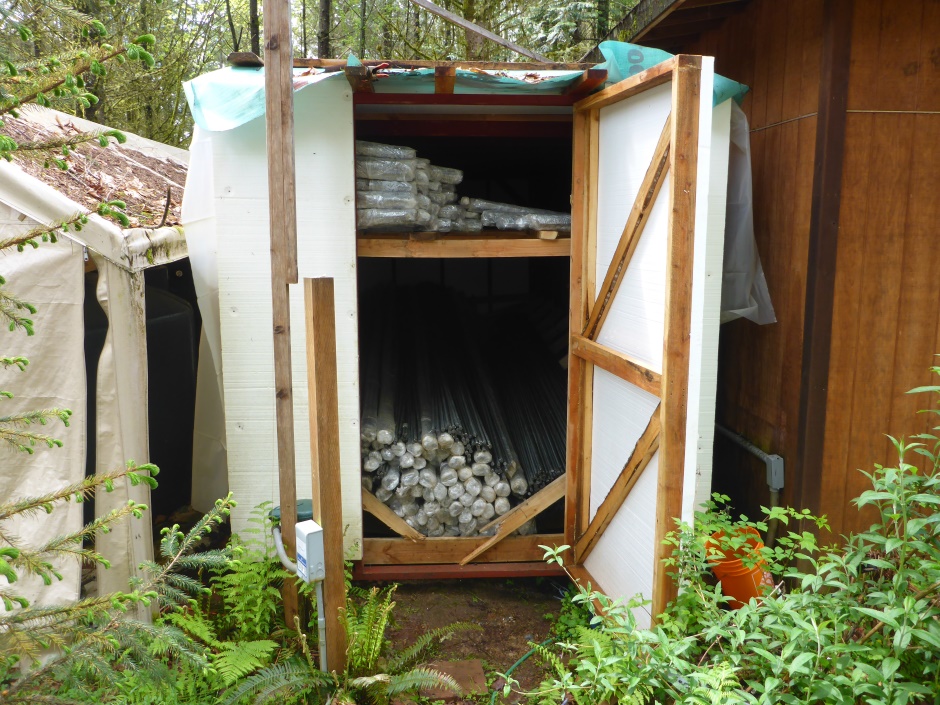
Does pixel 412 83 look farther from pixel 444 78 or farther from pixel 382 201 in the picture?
pixel 382 201

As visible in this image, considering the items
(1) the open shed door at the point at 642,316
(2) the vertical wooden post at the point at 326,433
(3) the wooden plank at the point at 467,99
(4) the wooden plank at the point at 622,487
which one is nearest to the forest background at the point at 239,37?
(3) the wooden plank at the point at 467,99

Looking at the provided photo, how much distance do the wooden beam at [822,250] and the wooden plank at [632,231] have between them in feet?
3.94

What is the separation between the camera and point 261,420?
4.11m

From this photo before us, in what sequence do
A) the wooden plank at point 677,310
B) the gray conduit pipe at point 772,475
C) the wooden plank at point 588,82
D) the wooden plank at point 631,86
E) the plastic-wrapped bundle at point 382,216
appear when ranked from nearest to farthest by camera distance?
the wooden plank at point 677,310 < the wooden plank at point 631,86 < the wooden plank at point 588,82 < the plastic-wrapped bundle at point 382,216 < the gray conduit pipe at point 772,475

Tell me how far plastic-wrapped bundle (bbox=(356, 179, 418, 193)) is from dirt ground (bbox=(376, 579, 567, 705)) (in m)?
2.48

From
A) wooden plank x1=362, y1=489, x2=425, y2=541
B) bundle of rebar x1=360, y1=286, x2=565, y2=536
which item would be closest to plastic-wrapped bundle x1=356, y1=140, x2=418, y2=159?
bundle of rebar x1=360, y1=286, x2=565, y2=536

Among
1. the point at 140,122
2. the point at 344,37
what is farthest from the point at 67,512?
the point at 344,37

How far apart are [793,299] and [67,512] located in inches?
154

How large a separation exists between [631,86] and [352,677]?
9.92 feet

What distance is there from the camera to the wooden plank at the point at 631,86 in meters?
2.95

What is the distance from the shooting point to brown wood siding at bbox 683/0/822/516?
13.4ft

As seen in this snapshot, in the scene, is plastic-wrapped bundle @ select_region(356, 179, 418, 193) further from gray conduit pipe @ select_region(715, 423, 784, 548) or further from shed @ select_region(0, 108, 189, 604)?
gray conduit pipe @ select_region(715, 423, 784, 548)

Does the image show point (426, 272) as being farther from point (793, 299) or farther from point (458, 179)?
point (793, 299)

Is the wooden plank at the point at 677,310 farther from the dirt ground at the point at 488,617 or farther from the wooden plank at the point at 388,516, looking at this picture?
the wooden plank at the point at 388,516
